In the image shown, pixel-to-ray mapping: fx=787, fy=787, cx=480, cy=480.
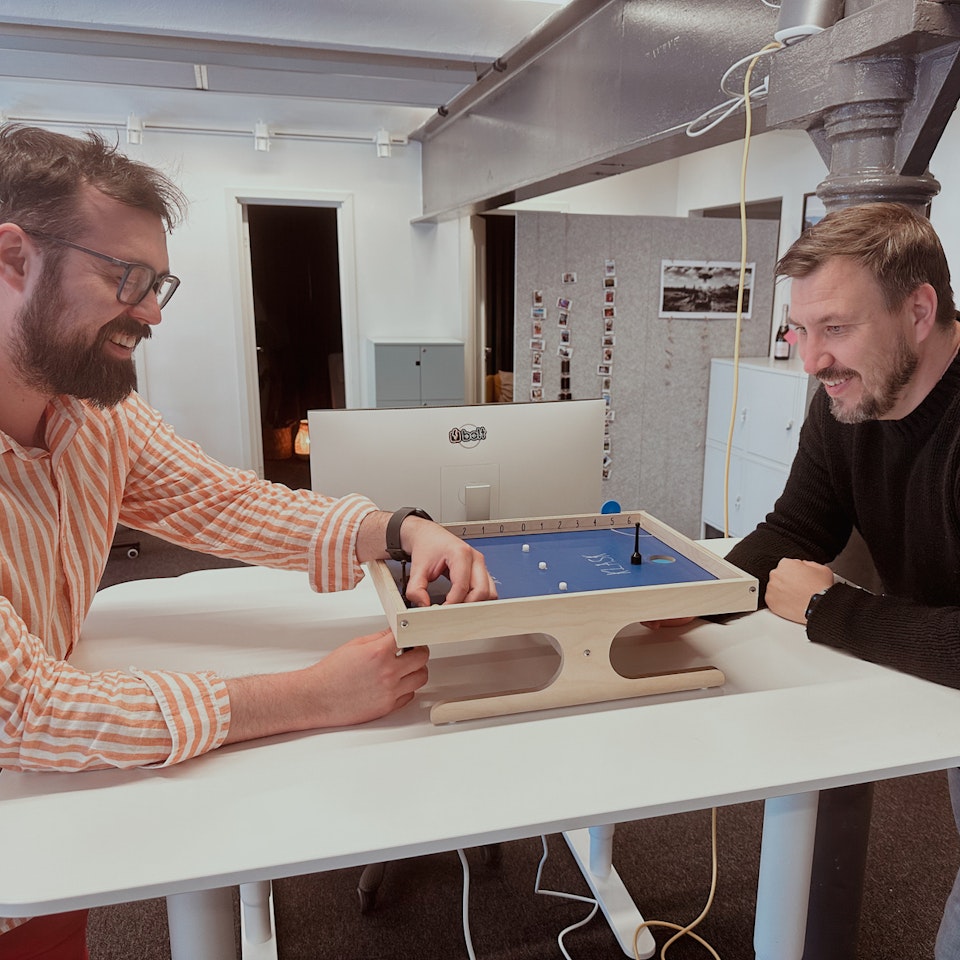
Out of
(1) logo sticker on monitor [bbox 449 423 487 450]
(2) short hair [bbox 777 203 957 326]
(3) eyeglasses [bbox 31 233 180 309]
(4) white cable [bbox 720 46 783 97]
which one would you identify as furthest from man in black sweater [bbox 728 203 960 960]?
(3) eyeglasses [bbox 31 233 180 309]

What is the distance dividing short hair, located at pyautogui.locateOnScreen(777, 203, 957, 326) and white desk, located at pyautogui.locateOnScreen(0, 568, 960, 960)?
1.86ft

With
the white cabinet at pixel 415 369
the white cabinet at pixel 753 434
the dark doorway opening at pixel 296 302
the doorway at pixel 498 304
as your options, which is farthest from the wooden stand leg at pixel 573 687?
the dark doorway opening at pixel 296 302

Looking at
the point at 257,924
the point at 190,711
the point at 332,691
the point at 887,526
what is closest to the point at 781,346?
the point at 887,526

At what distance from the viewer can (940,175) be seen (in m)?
3.30

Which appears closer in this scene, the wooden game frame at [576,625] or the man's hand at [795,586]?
the wooden game frame at [576,625]

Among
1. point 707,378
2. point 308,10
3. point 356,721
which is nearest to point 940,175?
point 707,378

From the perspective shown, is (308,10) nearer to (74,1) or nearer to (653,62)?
(74,1)

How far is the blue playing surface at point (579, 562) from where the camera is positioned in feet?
3.57

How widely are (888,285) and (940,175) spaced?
2.67 m

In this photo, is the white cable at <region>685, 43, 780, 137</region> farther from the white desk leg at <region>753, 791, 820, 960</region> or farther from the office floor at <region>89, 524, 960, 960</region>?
the office floor at <region>89, 524, 960, 960</region>

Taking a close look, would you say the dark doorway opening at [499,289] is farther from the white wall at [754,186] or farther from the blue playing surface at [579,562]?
the blue playing surface at [579,562]

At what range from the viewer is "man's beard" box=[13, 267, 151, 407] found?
943mm

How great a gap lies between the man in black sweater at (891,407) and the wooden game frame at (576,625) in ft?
0.80

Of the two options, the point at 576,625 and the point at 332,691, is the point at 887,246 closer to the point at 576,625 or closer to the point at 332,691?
the point at 576,625
